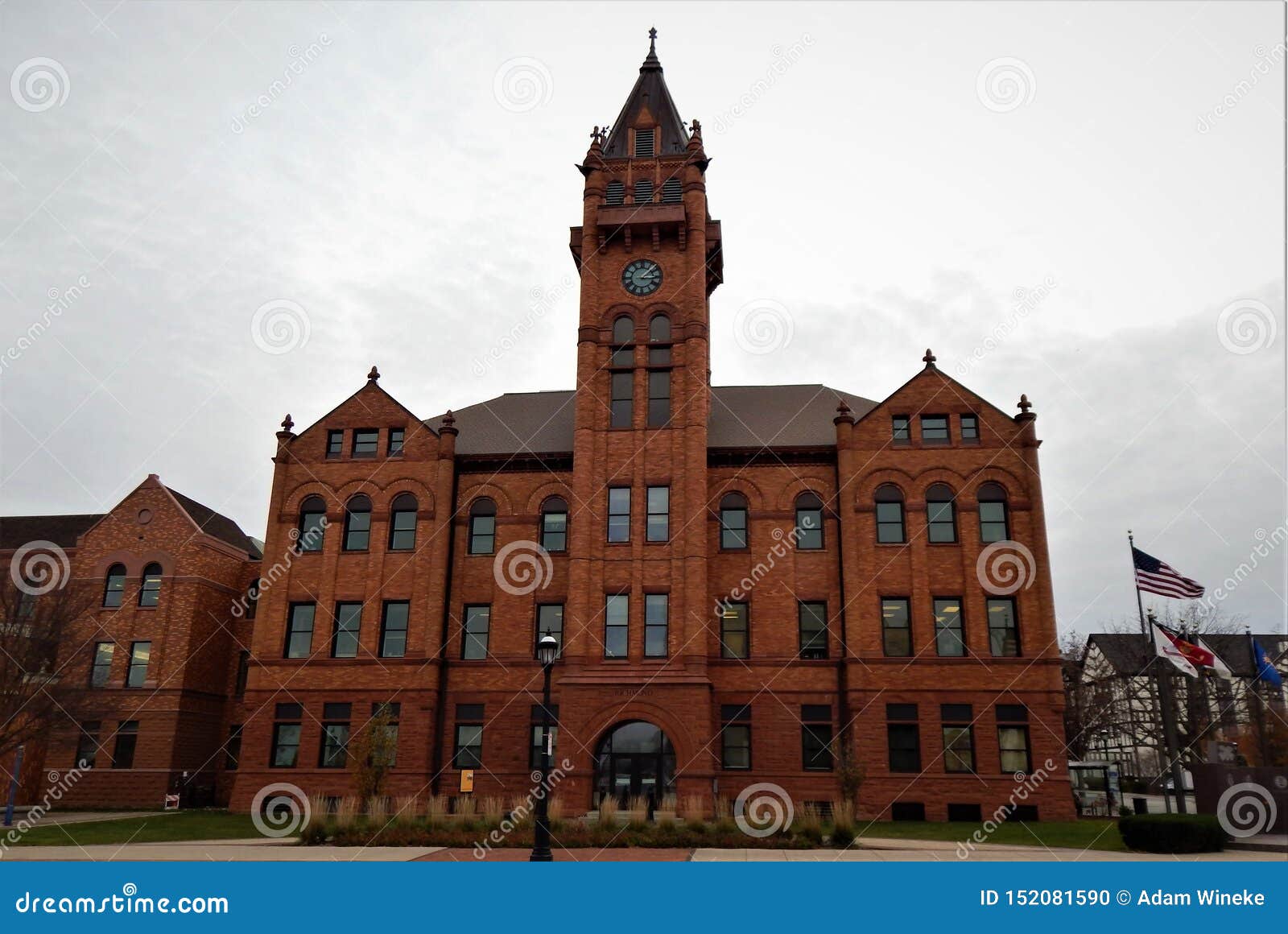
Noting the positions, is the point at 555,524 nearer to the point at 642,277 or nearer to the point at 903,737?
the point at 642,277

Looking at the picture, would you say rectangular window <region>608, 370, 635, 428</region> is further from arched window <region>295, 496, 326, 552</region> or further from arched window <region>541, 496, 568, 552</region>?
arched window <region>295, 496, 326, 552</region>

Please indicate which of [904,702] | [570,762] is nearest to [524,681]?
[570,762]

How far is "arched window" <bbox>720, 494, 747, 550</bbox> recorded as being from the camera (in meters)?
36.4

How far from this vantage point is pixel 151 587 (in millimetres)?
41906

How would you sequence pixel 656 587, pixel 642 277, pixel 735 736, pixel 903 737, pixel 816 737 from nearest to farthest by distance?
pixel 903 737
pixel 816 737
pixel 735 736
pixel 656 587
pixel 642 277

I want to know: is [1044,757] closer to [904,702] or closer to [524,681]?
[904,702]

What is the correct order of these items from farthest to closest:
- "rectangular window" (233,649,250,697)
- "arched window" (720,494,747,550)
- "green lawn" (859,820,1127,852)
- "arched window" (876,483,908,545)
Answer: "rectangular window" (233,649,250,697) → "arched window" (720,494,747,550) → "arched window" (876,483,908,545) → "green lawn" (859,820,1127,852)

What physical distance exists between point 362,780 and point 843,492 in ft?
64.9

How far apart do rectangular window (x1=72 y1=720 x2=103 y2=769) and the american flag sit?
40.4m

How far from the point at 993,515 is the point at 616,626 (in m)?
14.9

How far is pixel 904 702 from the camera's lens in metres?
33.7
